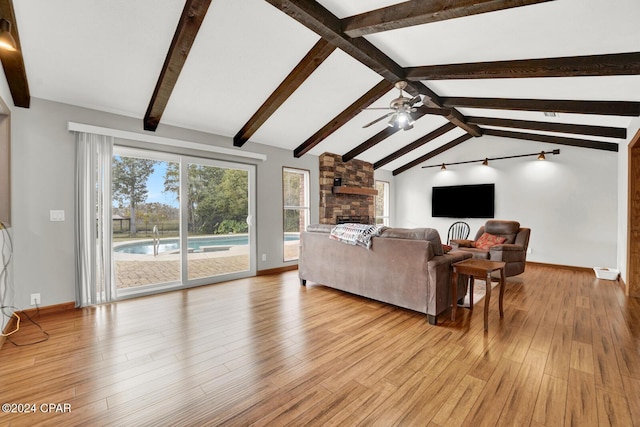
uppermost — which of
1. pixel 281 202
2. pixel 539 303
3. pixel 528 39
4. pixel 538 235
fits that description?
pixel 528 39

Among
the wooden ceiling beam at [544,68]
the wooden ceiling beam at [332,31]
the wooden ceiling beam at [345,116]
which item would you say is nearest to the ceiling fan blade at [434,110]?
the wooden ceiling beam at [345,116]

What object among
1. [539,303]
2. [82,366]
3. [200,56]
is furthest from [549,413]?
[200,56]

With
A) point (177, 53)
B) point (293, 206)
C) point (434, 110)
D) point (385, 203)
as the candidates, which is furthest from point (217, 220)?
point (385, 203)

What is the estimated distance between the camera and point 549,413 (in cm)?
163

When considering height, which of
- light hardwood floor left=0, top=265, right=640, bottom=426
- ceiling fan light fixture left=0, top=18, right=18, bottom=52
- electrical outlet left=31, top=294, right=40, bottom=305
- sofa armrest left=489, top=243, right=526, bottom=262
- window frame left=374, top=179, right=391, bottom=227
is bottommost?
light hardwood floor left=0, top=265, right=640, bottom=426

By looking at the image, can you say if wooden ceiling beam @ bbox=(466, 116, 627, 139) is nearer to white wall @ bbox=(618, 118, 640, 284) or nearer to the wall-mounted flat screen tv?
white wall @ bbox=(618, 118, 640, 284)

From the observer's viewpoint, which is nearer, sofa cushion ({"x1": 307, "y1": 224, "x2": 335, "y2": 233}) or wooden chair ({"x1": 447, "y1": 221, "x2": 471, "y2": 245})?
sofa cushion ({"x1": 307, "y1": 224, "x2": 335, "y2": 233})

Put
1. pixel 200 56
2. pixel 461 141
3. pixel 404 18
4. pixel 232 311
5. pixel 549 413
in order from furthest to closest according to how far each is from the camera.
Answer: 1. pixel 461 141
2. pixel 232 311
3. pixel 200 56
4. pixel 404 18
5. pixel 549 413

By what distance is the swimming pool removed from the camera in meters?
3.87

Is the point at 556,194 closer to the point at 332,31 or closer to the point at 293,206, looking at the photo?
the point at 293,206

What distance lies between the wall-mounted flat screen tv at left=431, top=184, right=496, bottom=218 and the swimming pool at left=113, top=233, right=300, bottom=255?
201 inches

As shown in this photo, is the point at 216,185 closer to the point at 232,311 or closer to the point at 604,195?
the point at 232,311

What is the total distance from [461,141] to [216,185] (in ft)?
19.3

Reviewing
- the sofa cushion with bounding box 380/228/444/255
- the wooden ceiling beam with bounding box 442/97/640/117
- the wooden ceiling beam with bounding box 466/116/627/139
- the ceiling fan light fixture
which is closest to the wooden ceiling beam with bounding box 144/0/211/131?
the ceiling fan light fixture
